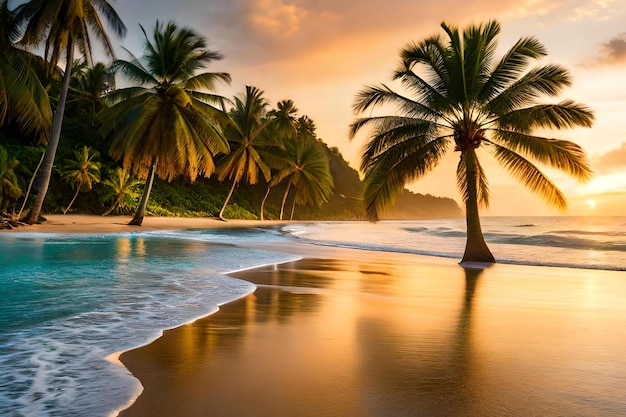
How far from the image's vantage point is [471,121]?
1323cm

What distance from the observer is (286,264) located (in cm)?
1054

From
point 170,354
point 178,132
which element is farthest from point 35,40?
point 170,354

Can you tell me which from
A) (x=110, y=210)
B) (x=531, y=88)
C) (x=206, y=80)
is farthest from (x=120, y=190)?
(x=531, y=88)

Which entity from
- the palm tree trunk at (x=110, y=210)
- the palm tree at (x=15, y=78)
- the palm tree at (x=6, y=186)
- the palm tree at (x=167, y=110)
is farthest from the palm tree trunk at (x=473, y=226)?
the palm tree trunk at (x=110, y=210)

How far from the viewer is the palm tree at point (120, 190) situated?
27578 millimetres

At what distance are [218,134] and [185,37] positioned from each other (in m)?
4.96

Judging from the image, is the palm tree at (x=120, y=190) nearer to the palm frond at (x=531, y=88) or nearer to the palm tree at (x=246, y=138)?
the palm tree at (x=246, y=138)

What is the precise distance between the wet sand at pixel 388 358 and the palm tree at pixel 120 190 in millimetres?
23772

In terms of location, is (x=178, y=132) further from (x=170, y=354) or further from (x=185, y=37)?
(x=170, y=354)

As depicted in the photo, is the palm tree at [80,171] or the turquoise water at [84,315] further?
the palm tree at [80,171]

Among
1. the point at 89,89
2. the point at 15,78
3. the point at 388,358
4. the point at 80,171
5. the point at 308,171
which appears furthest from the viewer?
the point at 308,171

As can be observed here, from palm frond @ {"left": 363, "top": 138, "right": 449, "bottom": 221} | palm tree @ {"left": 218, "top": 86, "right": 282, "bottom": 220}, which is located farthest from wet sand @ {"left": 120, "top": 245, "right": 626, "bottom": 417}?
palm tree @ {"left": 218, "top": 86, "right": 282, "bottom": 220}

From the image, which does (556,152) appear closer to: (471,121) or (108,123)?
(471,121)

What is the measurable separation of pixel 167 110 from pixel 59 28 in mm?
6176
